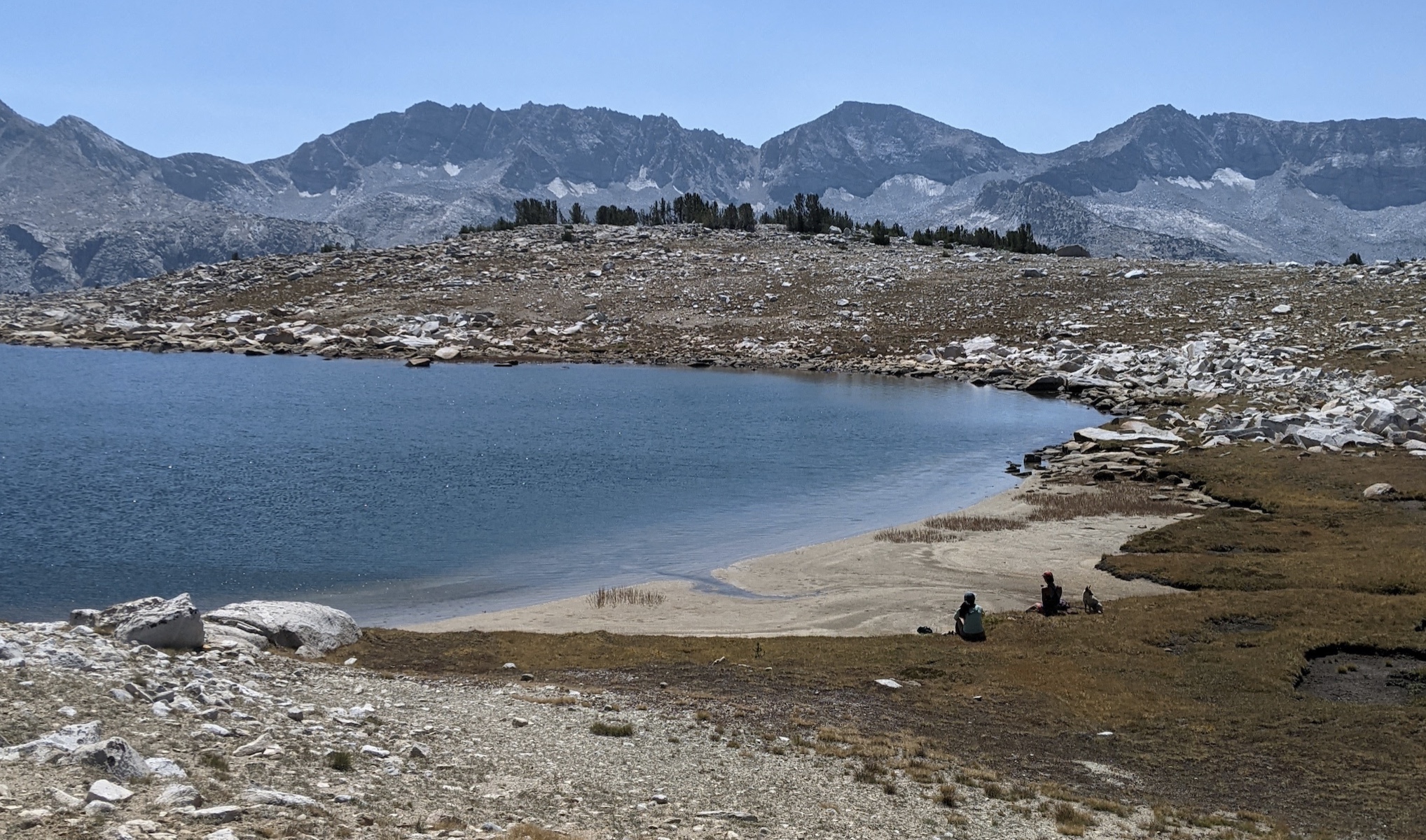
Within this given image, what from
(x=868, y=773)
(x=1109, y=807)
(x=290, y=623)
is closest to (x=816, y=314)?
(x=290, y=623)

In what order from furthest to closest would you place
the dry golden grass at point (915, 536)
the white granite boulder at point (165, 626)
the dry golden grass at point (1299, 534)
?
the dry golden grass at point (915, 536) → the dry golden grass at point (1299, 534) → the white granite boulder at point (165, 626)

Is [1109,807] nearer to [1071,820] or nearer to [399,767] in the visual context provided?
[1071,820]

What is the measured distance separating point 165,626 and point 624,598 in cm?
1310

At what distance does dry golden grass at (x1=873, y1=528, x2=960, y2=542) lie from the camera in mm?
36188

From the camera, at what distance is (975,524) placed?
38.4 meters

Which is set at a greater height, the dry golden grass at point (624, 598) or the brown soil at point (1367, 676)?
the brown soil at point (1367, 676)

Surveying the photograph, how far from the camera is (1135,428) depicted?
5572 cm

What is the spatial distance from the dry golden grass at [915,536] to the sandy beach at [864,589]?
0.39 metres

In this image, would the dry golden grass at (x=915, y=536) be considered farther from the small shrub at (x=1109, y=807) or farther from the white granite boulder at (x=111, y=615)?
the white granite boulder at (x=111, y=615)

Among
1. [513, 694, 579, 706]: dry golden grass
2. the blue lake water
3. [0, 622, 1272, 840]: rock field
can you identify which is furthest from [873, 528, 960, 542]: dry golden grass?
[513, 694, 579, 706]: dry golden grass

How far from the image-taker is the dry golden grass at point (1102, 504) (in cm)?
3922

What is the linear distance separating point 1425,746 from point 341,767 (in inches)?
664

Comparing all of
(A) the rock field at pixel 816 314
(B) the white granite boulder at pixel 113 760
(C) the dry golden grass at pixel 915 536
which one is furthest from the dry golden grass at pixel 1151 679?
(A) the rock field at pixel 816 314

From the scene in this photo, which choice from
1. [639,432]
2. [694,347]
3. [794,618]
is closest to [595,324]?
[694,347]
